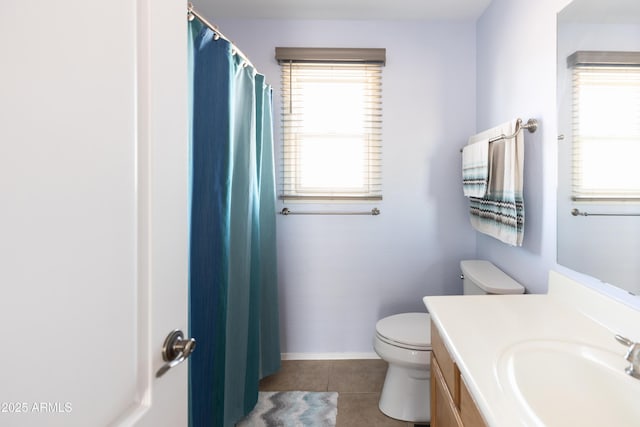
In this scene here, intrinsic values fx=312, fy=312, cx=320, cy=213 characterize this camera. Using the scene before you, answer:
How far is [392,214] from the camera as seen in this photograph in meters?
2.12

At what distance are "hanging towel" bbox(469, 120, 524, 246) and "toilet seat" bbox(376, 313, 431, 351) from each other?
62 centimetres

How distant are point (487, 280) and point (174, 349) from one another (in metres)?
1.49

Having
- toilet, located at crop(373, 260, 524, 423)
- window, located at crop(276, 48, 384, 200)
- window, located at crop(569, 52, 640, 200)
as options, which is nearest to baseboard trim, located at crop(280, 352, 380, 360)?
toilet, located at crop(373, 260, 524, 423)

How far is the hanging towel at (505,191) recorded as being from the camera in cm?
142

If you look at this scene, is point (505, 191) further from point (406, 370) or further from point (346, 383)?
point (346, 383)

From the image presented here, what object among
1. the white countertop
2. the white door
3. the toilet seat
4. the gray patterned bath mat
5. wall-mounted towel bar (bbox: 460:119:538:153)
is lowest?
the gray patterned bath mat

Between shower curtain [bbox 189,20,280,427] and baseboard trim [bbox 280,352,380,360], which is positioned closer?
shower curtain [bbox 189,20,280,427]

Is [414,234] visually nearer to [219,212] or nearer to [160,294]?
[219,212]

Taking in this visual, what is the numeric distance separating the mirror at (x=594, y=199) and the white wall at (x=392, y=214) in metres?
0.87

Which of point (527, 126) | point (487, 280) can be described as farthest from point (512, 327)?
point (527, 126)

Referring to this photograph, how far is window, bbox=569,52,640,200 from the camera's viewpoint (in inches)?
36.5

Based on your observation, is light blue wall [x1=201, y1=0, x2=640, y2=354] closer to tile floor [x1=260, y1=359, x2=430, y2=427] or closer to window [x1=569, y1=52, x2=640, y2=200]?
tile floor [x1=260, y1=359, x2=430, y2=427]

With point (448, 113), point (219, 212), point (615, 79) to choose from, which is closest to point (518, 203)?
point (615, 79)

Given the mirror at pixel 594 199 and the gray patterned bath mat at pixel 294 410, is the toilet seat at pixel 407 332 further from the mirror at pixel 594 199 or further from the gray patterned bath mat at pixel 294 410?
the mirror at pixel 594 199
